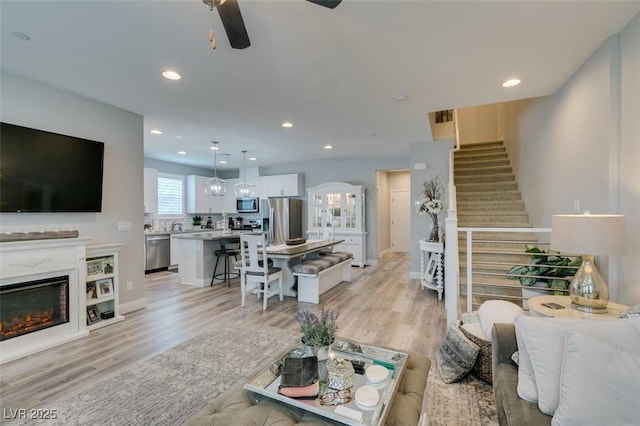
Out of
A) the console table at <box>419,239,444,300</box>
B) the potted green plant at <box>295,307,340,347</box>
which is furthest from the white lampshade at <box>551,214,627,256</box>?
the console table at <box>419,239,444,300</box>

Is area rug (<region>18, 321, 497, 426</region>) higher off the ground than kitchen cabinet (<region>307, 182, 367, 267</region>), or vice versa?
kitchen cabinet (<region>307, 182, 367, 267</region>)

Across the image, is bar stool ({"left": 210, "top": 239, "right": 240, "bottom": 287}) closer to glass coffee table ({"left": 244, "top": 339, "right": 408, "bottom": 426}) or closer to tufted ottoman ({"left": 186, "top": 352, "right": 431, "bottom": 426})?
glass coffee table ({"left": 244, "top": 339, "right": 408, "bottom": 426})

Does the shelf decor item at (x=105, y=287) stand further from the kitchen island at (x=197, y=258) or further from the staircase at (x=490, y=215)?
the staircase at (x=490, y=215)

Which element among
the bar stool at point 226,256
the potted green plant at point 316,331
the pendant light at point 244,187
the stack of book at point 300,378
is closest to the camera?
the stack of book at point 300,378

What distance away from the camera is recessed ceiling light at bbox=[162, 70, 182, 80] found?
2.70 metres

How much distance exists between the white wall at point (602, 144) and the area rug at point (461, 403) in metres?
1.31

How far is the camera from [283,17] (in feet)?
6.39

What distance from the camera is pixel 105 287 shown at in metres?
3.41

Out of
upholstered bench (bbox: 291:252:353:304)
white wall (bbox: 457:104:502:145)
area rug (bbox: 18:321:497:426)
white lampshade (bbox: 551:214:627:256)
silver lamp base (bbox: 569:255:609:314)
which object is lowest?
area rug (bbox: 18:321:497:426)

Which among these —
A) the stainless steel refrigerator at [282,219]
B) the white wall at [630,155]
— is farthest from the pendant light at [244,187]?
the white wall at [630,155]

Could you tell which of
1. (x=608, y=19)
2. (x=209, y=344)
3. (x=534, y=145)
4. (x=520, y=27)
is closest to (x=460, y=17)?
(x=520, y=27)

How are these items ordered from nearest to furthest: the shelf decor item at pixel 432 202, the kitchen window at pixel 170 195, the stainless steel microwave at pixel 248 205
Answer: the shelf decor item at pixel 432 202, the kitchen window at pixel 170 195, the stainless steel microwave at pixel 248 205

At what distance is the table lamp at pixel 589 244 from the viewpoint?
177 centimetres

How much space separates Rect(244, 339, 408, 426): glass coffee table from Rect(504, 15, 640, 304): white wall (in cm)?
196
